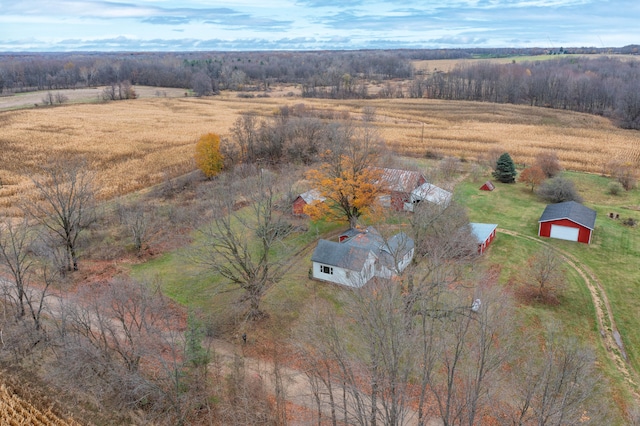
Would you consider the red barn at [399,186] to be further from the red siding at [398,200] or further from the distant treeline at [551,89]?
the distant treeline at [551,89]

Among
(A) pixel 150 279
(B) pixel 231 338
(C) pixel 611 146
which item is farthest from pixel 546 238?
(C) pixel 611 146

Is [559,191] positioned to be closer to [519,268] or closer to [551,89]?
[519,268]

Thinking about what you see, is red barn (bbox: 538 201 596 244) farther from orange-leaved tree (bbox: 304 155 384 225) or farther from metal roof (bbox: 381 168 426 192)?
orange-leaved tree (bbox: 304 155 384 225)

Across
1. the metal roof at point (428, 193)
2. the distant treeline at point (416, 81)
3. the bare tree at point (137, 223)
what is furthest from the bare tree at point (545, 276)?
the distant treeline at point (416, 81)

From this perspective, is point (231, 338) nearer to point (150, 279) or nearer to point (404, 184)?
point (150, 279)

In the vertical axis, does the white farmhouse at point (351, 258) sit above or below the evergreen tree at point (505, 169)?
below

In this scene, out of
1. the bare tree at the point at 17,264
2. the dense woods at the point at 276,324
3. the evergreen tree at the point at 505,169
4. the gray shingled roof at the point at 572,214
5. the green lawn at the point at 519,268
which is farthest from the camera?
the evergreen tree at the point at 505,169

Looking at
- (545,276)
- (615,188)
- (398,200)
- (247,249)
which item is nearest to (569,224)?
(545,276)
